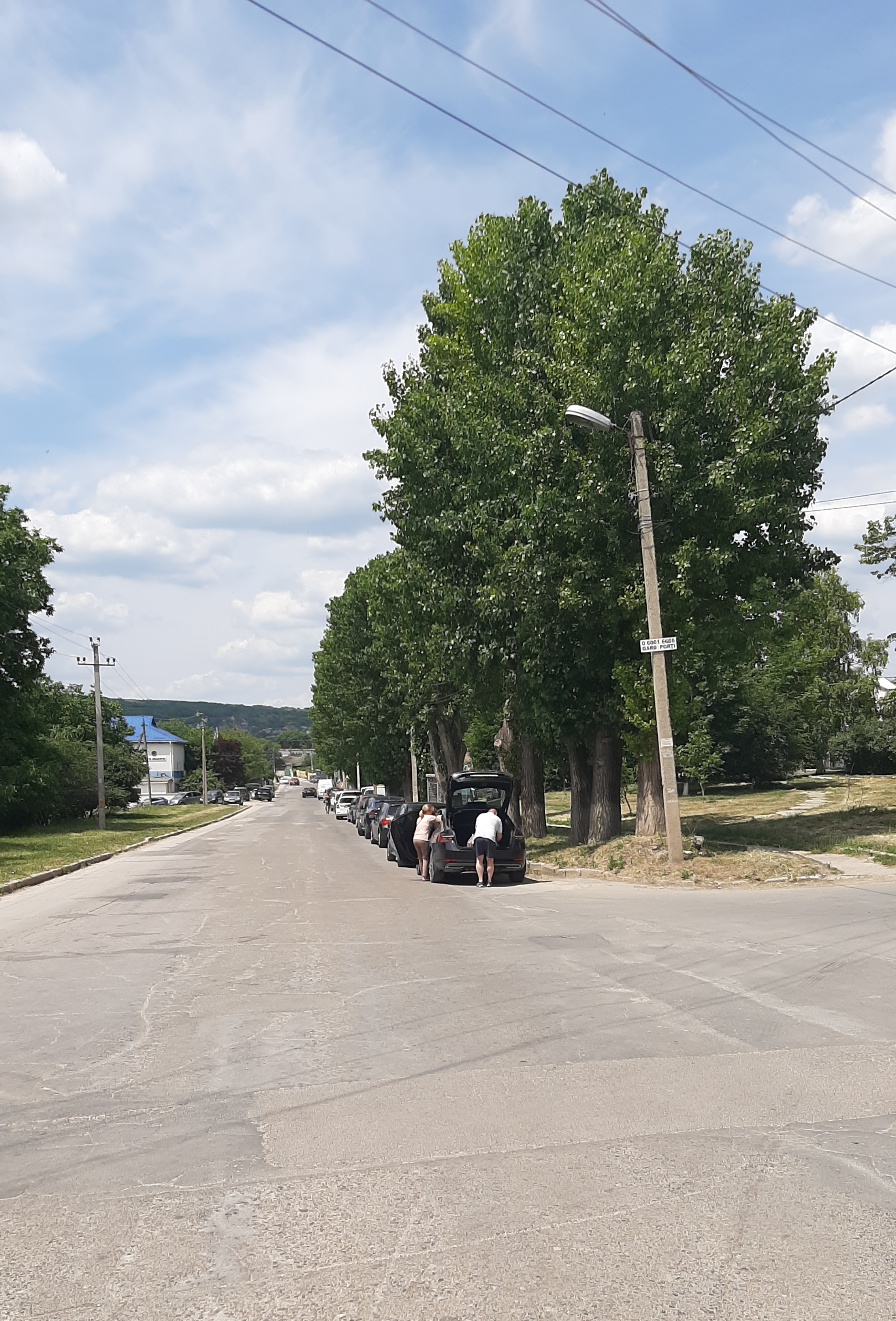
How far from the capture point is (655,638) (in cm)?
1886

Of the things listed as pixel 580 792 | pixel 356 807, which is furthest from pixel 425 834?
pixel 356 807

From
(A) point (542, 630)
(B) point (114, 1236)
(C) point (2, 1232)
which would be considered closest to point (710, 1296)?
(B) point (114, 1236)

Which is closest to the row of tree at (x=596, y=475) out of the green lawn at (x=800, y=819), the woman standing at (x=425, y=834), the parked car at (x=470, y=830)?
the parked car at (x=470, y=830)

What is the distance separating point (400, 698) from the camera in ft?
176

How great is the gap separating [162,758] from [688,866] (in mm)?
142339

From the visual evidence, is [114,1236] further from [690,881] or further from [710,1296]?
[690,881]

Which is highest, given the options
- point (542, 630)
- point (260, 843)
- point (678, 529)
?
point (678, 529)

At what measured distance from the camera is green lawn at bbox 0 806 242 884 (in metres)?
27.9

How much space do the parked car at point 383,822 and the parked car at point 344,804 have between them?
2291 centimetres

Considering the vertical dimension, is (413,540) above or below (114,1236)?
above

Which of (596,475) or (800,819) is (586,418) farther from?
(800,819)

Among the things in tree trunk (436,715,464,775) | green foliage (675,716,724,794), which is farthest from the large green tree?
tree trunk (436,715,464,775)

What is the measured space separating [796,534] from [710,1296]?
19731mm

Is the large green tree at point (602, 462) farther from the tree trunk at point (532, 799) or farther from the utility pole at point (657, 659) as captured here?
the tree trunk at point (532, 799)
